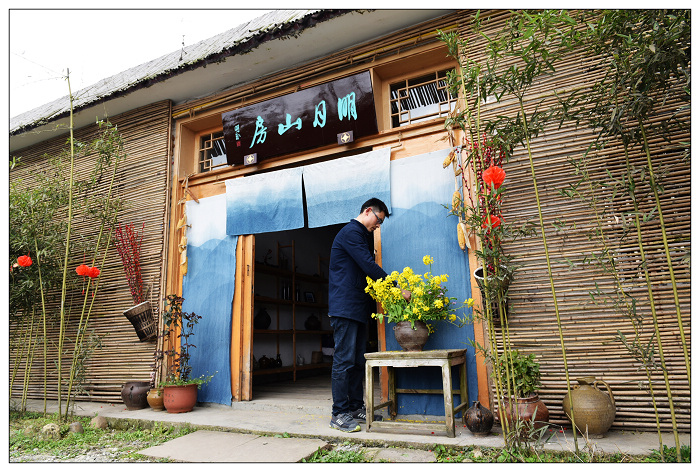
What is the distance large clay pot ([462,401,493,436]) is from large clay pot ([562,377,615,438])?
56 centimetres

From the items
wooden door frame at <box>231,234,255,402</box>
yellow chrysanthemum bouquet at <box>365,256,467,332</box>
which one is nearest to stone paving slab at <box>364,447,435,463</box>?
yellow chrysanthemum bouquet at <box>365,256,467,332</box>

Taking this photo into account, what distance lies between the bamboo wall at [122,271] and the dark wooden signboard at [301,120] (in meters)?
1.18

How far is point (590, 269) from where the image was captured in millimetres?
3412

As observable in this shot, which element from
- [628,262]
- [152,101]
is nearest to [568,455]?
[628,262]

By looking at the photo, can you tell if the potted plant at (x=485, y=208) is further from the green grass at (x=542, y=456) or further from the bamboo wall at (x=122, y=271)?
the bamboo wall at (x=122, y=271)

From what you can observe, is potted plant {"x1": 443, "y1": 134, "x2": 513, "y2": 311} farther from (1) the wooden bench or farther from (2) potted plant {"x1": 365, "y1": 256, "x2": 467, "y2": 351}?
(1) the wooden bench

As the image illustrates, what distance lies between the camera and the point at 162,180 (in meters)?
5.63

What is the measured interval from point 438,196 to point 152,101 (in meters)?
4.24

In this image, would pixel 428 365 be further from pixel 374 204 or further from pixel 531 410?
pixel 374 204

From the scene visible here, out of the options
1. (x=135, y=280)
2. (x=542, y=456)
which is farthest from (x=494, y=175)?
(x=135, y=280)

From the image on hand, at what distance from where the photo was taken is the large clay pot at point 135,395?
4.78 meters

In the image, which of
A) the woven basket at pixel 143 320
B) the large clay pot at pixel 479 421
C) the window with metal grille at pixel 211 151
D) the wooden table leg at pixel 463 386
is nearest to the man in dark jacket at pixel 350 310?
the wooden table leg at pixel 463 386

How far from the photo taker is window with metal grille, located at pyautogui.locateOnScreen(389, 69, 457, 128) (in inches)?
177

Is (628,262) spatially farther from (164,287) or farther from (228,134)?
(164,287)
